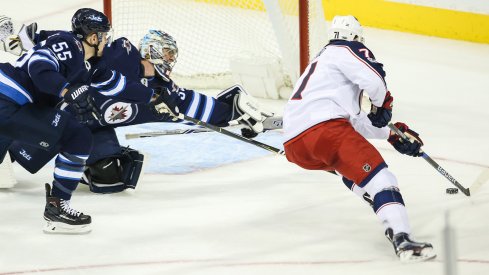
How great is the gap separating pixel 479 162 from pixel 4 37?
90.8 inches

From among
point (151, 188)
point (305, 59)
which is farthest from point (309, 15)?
point (151, 188)

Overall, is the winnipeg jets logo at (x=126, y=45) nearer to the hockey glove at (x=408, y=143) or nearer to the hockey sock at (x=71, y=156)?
the hockey sock at (x=71, y=156)

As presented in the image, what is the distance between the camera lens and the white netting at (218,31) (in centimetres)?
614

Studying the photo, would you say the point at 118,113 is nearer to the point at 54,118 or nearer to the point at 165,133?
the point at 165,133

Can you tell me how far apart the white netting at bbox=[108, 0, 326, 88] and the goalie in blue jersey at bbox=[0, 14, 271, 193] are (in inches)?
41.8

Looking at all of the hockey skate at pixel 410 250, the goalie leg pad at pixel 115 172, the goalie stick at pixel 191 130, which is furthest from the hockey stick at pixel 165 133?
the hockey skate at pixel 410 250

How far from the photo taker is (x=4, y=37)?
16.1ft

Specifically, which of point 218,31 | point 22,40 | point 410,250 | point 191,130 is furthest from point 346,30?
point 218,31

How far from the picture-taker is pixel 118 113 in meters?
4.78

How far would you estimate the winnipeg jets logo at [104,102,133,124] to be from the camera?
4715mm

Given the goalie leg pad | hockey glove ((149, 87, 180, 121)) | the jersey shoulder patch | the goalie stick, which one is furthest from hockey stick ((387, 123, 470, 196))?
the goalie leg pad

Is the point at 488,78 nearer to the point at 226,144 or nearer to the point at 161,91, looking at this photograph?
the point at 226,144

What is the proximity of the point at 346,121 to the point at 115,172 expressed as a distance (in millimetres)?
1198

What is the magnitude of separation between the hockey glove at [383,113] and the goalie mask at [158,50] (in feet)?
4.11
